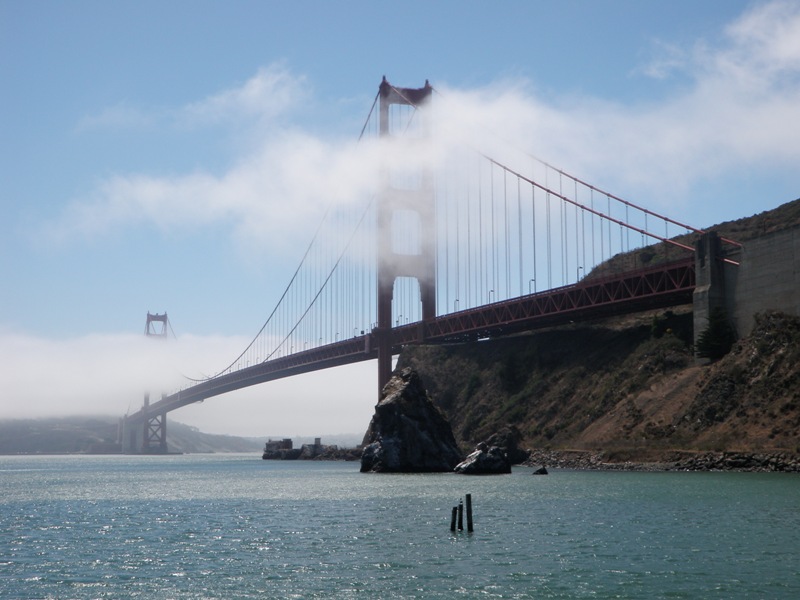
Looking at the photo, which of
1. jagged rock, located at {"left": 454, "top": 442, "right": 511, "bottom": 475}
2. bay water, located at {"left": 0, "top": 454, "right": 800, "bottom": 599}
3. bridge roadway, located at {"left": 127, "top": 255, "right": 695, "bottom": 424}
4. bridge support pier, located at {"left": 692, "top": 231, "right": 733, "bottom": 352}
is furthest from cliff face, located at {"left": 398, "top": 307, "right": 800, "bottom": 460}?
bay water, located at {"left": 0, "top": 454, "right": 800, "bottom": 599}

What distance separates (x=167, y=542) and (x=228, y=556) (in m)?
4.79

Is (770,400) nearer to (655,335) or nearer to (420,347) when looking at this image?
(655,335)

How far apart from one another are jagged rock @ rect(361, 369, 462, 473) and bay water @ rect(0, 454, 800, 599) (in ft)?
69.0

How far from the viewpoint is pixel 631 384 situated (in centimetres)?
9094

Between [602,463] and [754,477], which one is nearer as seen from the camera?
[754,477]

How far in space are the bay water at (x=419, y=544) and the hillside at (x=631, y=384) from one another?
15.6 meters

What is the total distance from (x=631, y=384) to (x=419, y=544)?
201 feet

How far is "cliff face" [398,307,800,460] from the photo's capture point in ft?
240

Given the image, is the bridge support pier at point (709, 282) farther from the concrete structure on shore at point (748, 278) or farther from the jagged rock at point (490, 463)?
the jagged rock at point (490, 463)

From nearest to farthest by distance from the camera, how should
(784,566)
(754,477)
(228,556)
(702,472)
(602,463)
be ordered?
(784,566) < (228,556) < (754,477) < (702,472) < (602,463)

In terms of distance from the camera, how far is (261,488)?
67875 millimetres

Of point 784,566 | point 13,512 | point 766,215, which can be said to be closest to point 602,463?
point 13,512

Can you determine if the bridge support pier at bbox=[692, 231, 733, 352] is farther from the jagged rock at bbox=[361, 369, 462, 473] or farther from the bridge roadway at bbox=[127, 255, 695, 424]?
the jagged rock at bbox=[361, 369, 462, 473]

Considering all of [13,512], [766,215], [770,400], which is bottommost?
[13,512]
